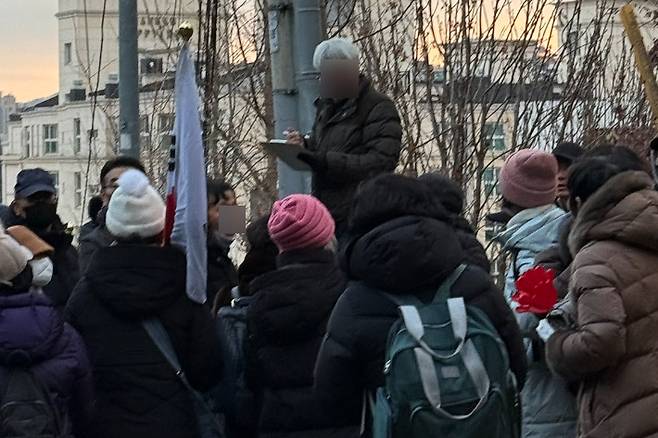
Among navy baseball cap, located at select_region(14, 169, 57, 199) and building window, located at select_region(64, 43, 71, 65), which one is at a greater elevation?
building window, located at select_region(64, 43, 71, 65)

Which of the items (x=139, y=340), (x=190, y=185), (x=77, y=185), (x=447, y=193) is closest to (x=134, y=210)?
(x=190, y=185)

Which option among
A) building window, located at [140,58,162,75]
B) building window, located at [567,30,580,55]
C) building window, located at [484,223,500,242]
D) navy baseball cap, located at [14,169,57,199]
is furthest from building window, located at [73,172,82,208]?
navy baseball cap, located at [14,169,57,199]

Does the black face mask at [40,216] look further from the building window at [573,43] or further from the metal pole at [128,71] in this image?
the building window at [573,43]

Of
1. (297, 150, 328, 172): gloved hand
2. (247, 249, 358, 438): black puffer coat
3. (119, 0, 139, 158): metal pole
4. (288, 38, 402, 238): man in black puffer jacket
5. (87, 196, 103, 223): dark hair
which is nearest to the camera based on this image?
(247, 249, 358, 438): black puffer coat

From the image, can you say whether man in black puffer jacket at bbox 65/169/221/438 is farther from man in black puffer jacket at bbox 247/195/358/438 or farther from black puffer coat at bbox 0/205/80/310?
black puffer coat at bbox 0/205/80/310

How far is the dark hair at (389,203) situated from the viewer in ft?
18.6

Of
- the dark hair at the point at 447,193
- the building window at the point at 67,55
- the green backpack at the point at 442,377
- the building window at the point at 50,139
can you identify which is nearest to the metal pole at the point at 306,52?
the dark hair at the point at 447,193

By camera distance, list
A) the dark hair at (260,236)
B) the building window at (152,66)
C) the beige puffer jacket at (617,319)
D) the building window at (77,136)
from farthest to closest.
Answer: the building window at (77,136) < the building window at (152,66) < the dark hair at (260,236) < the beige puffer jacket at (617,319)

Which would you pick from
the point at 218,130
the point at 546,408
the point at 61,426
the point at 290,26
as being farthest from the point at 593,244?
the point at 218,130

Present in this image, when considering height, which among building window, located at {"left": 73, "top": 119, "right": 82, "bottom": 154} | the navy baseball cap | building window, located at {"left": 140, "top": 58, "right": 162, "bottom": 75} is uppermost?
building window, located at {"left": 73, "top": 119, "right": 82, "bottom": 154}

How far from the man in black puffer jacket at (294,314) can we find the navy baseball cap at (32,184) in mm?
2405

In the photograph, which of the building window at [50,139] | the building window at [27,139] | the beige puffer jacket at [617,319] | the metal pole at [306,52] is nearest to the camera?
the beige puffer jacket at [617,319]

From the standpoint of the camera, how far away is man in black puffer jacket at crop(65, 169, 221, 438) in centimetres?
643

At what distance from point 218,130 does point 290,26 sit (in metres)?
9.62
